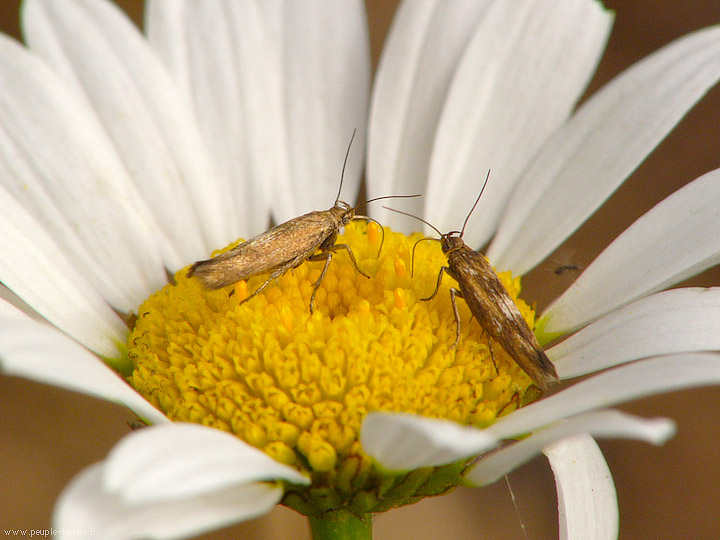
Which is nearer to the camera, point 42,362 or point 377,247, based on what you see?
point 42,362

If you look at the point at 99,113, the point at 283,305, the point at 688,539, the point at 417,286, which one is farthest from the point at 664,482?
the point at 99,113

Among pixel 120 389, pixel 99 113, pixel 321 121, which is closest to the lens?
pixel 120 389

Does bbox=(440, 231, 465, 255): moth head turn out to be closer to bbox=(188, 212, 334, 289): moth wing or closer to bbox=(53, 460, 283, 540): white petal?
bbox=(188, 212, 334, 289): moth wing

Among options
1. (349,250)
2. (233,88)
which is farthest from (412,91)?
(349,250)

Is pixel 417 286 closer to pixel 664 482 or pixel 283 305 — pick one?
pixel 283 305

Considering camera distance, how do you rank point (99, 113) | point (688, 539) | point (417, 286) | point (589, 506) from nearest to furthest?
point (589, 506) → point (417, 286) → point (99, 113) → point (688, 539)

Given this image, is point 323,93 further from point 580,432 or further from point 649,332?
point 580,432

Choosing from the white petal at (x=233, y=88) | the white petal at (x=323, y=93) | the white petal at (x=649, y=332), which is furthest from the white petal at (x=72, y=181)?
the white petal at (x=649, y=332)
